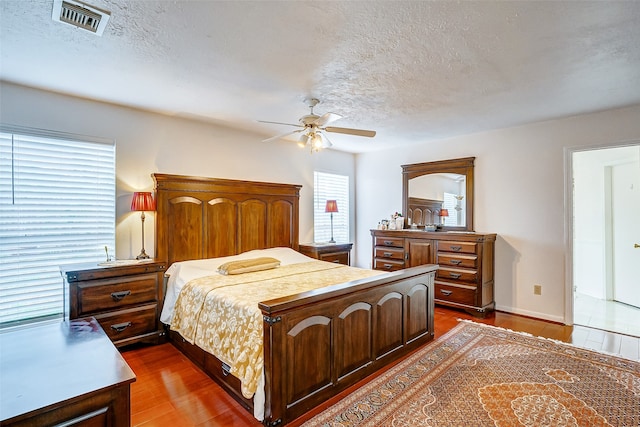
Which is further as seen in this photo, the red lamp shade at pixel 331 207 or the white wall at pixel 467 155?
the red lamp shade at pixel 331 207

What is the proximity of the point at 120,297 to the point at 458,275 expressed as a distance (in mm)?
3996

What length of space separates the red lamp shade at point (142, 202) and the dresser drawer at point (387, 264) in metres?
3.42

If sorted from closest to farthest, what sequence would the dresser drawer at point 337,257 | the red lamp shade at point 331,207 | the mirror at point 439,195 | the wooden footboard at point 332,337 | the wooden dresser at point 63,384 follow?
the wooden dresser at point 63,384
the wooden footboard at point 332,337
the mirror at point 439,195
the dresser drawer at point 337,257
the red lamp shade at point 331,207

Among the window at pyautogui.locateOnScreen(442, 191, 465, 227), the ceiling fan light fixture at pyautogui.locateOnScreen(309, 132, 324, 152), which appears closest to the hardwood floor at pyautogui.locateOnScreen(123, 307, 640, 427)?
the window at pyautogui.locateOnScreen(442, 191, 465, 227)

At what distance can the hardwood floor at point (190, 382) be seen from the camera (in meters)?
2.07

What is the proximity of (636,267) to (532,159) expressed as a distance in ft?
7.58

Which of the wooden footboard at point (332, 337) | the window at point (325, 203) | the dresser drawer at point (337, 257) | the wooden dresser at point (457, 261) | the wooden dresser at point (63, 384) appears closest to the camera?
the wooden dresser at point (63, 384)

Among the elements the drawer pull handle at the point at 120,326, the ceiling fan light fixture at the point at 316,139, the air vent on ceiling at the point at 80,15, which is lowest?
the drawer pull handle at the point at 120,326

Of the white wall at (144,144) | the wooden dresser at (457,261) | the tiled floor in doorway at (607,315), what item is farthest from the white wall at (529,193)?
the white wall at (144,144)

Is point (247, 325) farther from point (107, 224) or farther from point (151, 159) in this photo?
point (151, 159)

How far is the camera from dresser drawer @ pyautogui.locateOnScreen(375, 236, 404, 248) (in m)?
4.89

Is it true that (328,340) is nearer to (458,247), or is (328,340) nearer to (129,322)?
(129,322)

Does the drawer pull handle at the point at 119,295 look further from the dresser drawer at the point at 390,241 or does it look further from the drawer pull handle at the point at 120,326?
the dresser drawer at the point at 390,241

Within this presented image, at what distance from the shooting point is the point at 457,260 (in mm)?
4270
